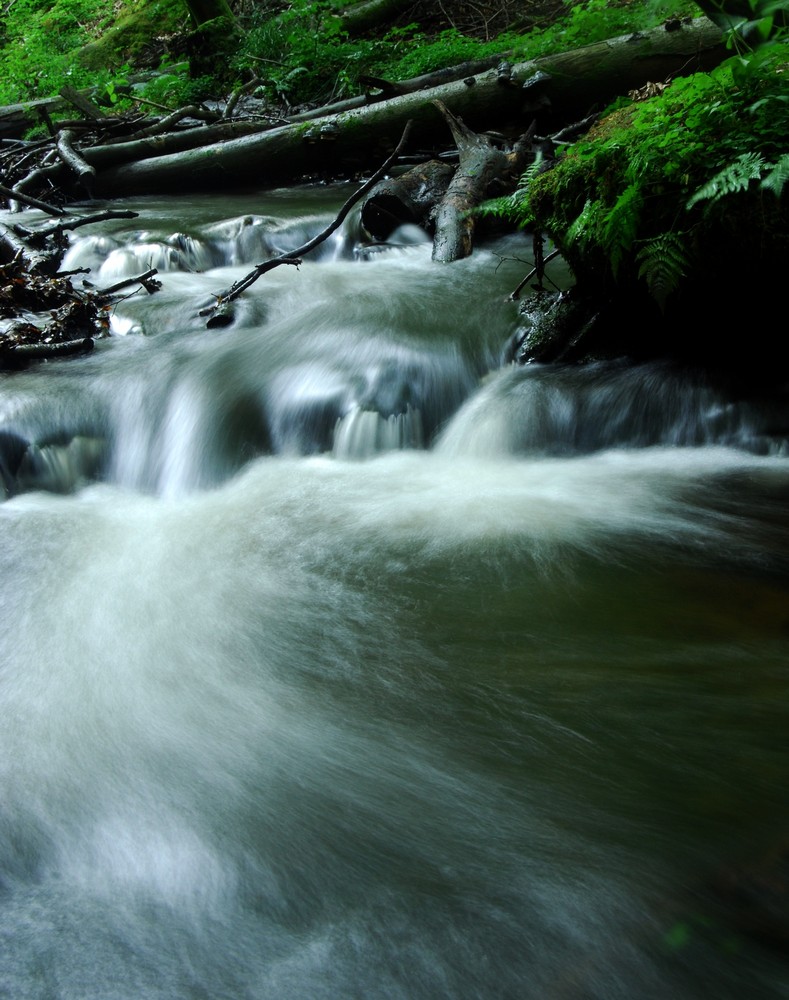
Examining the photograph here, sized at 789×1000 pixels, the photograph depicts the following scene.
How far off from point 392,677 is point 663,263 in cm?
241

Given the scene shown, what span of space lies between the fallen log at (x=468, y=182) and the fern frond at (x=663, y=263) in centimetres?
296

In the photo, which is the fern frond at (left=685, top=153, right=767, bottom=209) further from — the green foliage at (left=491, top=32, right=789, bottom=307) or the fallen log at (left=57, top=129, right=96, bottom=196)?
the fallen log at (left=57, top=129, right=96, bottom=196)

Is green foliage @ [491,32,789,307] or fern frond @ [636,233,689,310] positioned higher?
green foliage @ [491,32,789,307]

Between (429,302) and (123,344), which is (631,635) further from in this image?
(123,344)

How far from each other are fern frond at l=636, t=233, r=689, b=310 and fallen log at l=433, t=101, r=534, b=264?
296 centimetres

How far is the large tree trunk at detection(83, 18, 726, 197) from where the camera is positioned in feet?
25.6

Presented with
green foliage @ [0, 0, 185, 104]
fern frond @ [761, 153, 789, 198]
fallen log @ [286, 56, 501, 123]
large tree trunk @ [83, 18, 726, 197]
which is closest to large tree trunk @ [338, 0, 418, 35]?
fallen log @ [286, 56, 501, 123]

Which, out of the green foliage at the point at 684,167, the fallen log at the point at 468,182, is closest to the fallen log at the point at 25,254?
the fallen log at the point at 468,182

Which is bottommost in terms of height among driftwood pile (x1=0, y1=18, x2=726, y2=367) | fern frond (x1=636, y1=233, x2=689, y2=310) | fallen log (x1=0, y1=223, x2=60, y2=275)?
fern frond (x1=636, y1=233, x2=689, y2=310)

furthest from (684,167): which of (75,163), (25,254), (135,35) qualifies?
(135,35)

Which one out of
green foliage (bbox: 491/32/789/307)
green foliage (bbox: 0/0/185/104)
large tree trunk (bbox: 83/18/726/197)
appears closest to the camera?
green foliage (bbox: 491/32/789/307)

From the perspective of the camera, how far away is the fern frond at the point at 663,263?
3.62m

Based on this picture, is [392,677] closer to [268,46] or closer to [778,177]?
[778,177]

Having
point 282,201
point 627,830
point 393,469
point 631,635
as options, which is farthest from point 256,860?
point 282,201
